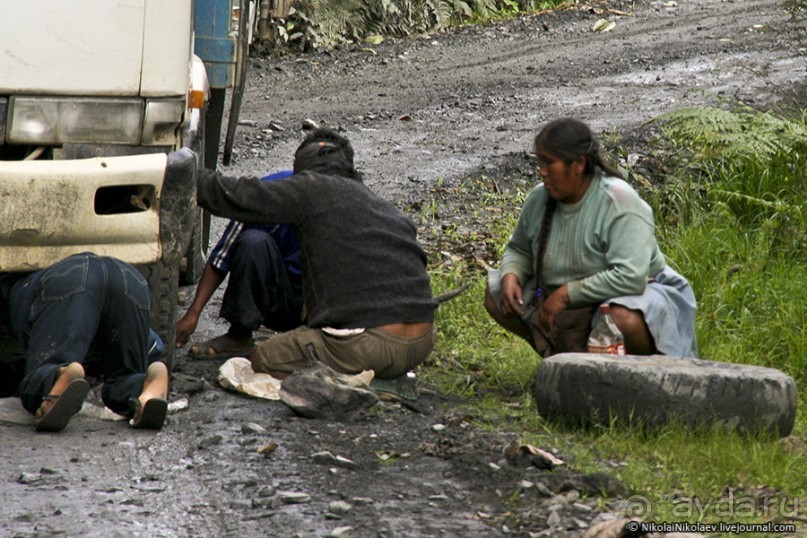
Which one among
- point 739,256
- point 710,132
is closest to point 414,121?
point 710,132

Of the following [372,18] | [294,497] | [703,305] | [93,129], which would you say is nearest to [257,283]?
[93,129]

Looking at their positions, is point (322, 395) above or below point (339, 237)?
below

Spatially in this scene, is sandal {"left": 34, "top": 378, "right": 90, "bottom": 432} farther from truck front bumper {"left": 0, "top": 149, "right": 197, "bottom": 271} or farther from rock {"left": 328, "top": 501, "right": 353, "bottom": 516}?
rock {"left": 328, "top": 501, "right": 353, "bottom": 516}

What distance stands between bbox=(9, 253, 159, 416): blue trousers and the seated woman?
156cm

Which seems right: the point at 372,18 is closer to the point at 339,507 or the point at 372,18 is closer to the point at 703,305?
the point at 703,305

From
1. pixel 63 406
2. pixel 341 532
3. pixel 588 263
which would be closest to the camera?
pixel 341 532

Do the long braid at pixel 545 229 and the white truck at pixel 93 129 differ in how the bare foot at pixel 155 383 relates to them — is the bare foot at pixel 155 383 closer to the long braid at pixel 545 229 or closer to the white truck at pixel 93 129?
the white truck at pixel 93 129

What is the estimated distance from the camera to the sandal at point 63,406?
13.2 feet

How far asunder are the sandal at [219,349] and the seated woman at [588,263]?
1.19m

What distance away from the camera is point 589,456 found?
13.6 ft

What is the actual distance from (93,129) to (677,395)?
7.41ft

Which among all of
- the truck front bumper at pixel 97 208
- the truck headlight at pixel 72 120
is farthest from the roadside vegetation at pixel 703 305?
→ the truck headlight at pixel 72 120

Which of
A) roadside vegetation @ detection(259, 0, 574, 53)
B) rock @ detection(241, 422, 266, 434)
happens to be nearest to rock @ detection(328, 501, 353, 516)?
rock @ detection(241, 422, 266, 434)

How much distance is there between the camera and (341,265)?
476cm
